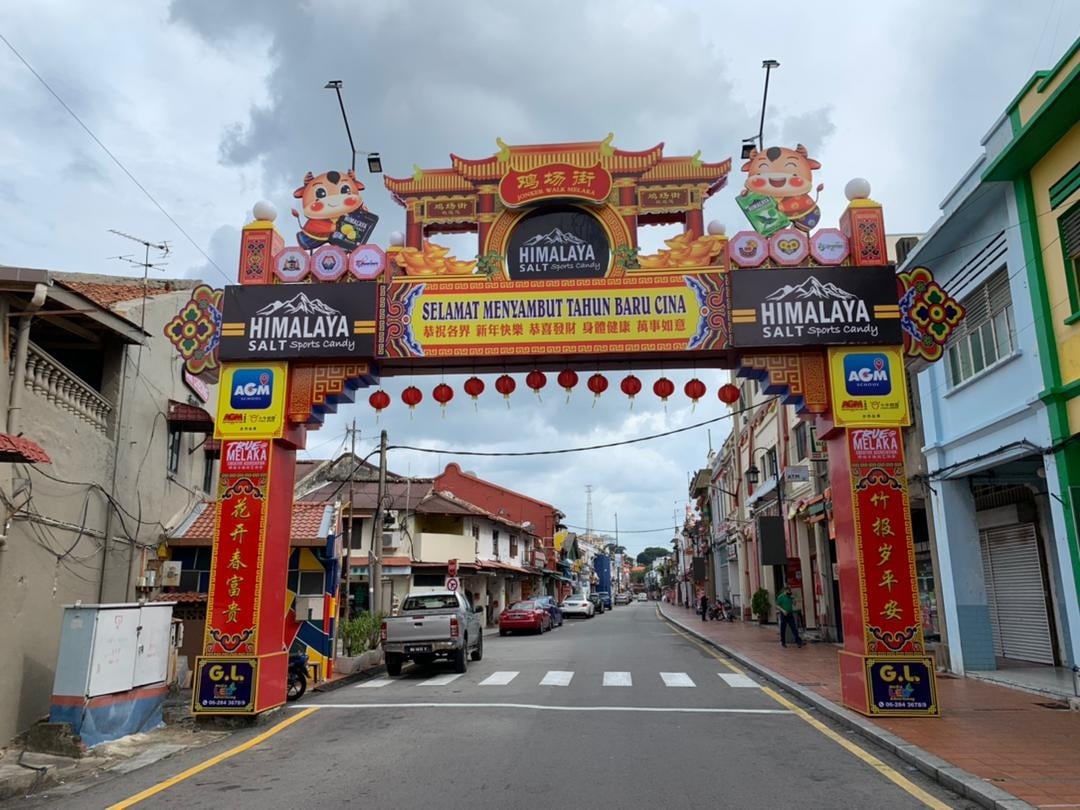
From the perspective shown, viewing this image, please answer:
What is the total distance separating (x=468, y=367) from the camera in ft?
40.2

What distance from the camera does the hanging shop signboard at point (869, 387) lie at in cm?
1120

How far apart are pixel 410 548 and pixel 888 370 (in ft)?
93.1

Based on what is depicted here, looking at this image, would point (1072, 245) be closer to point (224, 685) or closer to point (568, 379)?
point (568, 379)

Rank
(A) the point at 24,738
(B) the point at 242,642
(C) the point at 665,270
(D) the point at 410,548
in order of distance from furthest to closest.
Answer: (D) the point at 410,548 → (C) the point at 665,270 → (B) the point at 242,642 → (A) the point at 24,738

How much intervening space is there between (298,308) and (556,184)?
4.23 m

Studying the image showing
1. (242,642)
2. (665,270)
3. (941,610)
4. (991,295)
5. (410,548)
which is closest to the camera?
(242,642)

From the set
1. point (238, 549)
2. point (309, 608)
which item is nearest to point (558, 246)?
point (238, 549)

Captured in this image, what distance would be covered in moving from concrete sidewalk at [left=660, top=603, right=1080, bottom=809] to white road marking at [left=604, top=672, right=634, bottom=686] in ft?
8.74

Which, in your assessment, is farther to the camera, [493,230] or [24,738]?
[493,230]

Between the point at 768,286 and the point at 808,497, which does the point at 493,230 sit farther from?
the point at 808,497

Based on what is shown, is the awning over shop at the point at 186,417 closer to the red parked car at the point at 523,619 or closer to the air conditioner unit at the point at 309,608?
the air conditioner unit at the point at 309,608

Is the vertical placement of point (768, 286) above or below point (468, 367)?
above

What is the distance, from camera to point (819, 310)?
1134cm

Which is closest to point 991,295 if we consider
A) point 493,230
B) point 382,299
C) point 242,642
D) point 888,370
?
point 888,370
